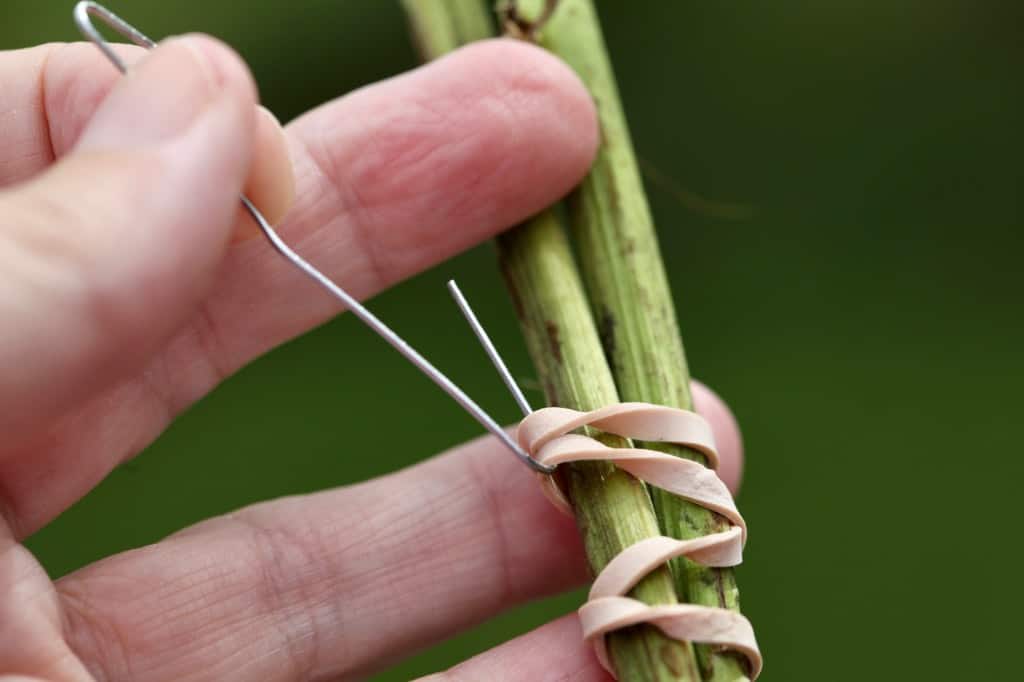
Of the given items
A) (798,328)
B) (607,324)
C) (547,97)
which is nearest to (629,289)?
(607,324)

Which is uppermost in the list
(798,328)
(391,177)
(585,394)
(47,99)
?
(47,99)

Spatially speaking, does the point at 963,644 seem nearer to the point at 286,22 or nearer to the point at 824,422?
the point at 824,422

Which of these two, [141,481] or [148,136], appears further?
[141,481]

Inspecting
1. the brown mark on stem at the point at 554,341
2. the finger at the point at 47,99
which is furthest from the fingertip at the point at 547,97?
the finger at the point at 47,99

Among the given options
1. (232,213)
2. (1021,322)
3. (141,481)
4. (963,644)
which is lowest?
(963,644)

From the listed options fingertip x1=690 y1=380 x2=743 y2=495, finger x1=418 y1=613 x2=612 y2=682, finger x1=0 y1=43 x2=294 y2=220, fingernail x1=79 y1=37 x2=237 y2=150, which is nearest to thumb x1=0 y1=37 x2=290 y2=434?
fingernail x1=79 y1=37 x2=237 y2=150

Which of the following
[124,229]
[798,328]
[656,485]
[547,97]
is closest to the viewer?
[124,229]

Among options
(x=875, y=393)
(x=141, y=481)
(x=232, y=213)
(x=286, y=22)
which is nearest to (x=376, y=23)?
(x=286, y=22)

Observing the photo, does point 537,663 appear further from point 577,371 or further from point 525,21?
point 525,21
